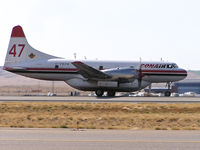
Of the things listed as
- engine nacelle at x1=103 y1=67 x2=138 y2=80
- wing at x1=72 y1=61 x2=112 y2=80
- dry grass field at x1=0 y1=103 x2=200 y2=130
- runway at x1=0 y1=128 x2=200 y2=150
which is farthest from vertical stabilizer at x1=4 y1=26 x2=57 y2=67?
runway at x1=0 y1=128 x2=200 y2=150

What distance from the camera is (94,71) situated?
149 ft

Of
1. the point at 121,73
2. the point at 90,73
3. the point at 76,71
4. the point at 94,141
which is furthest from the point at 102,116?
the point at 76,71

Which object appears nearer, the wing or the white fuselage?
the wing

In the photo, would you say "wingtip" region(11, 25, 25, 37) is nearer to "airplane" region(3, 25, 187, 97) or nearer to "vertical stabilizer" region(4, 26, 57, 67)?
"vertical stabilizer" region(4, 26, 57, 67)

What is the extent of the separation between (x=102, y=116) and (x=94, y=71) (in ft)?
62.2

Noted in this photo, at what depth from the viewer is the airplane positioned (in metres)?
46.2

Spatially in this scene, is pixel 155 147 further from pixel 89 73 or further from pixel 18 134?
pixel 89 73

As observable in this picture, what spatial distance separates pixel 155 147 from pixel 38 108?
19925 mm

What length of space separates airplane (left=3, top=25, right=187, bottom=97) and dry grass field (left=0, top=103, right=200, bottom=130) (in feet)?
47.0

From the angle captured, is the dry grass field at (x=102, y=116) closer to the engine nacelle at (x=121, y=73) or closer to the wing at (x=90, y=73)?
Answer: the wing at (x=90, y=73)

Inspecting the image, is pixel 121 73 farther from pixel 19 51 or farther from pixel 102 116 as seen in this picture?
pixel 102 116

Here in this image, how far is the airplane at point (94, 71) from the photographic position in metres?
46.2

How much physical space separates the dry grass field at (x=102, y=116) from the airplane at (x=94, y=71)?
1434 centimetres

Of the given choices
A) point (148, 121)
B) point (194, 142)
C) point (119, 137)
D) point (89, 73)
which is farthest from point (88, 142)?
point (89, 73)
